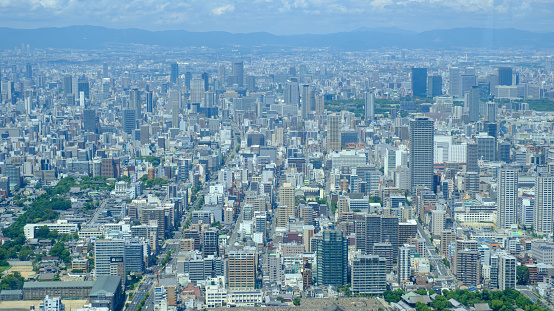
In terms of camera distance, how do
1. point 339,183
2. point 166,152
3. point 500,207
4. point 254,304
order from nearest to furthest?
point 254,304, point 500,207, point 339,183, point 166,152

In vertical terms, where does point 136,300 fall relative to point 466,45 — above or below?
below

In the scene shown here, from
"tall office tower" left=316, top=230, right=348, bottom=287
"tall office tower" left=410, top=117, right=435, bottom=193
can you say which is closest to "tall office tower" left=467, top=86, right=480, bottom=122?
"tall office tower" left=410, top=117, right=435, bottom=193

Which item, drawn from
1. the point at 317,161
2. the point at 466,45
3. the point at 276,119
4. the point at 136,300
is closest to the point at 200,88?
the point at 276,119

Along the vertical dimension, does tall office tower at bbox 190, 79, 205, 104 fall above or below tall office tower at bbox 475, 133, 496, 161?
above

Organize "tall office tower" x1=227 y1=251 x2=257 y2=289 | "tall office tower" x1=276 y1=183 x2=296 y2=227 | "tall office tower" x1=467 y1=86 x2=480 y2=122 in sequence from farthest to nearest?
"tall office tower" x1=467 y1=86 x2=480 y2=122, "tall office tower" x1=276 y1=183 x2=296 y2=227, "tall office tower" x1=227 y1=251 x2=257 y2=289

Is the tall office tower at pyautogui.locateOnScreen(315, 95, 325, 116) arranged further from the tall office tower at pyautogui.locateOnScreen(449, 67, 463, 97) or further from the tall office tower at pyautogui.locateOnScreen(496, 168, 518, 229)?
the tall office tower at pyautogui.locateOnScreen(496, 168, 518, 229)

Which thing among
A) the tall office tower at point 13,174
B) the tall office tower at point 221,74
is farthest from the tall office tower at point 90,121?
the tall office tower at point 221,74

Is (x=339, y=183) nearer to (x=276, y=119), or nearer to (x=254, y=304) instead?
(x=254, y=304)

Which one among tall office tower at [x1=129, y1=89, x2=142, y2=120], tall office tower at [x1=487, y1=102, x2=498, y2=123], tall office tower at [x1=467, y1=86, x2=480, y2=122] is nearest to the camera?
tall office tower at [x1=487, y1=102, x2=498, y2=123]
